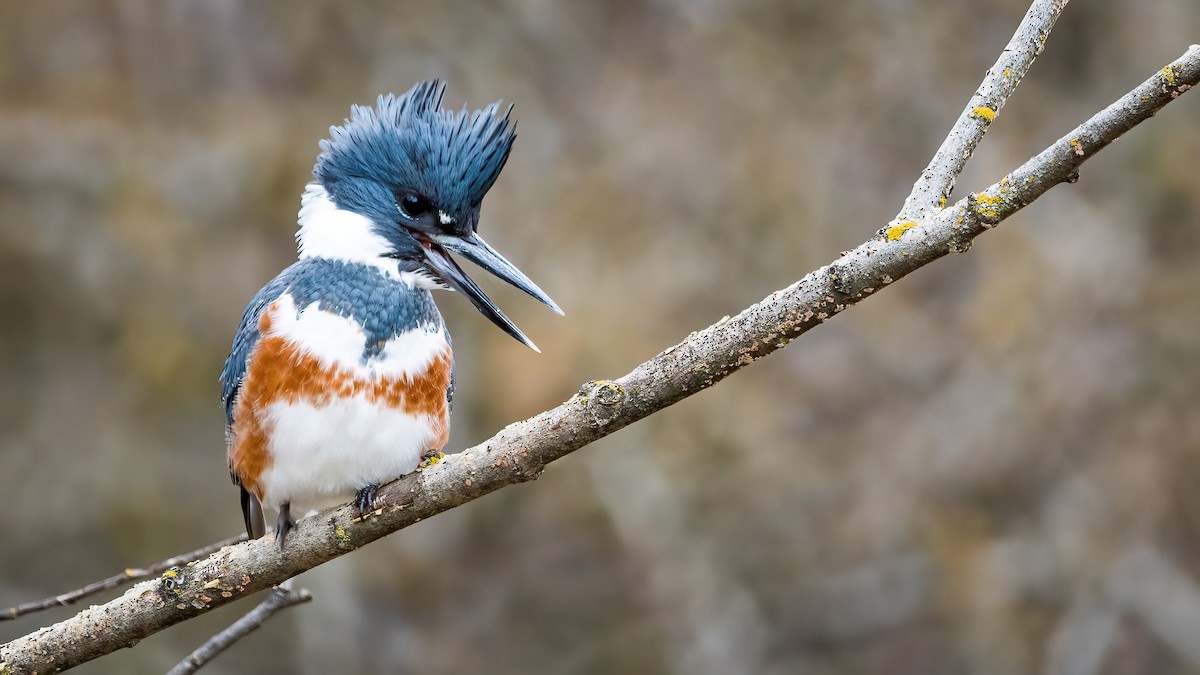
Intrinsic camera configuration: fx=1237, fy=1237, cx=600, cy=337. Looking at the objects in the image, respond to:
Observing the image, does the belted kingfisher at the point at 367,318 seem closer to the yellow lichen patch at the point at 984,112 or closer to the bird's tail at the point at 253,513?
the bird's tail at the point at 253,513

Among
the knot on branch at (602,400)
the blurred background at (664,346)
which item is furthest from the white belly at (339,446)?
the blurred background at (664,346)

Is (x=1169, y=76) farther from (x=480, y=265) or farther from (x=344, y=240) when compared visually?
(x=344, y=240)

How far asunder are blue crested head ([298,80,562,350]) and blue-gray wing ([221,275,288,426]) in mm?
114

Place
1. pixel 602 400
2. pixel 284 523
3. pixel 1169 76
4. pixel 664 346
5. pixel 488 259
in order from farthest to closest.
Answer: pixel 664 346, pixel 488 259, pixel 284 523, pixel 602 400, pixel 1169 76

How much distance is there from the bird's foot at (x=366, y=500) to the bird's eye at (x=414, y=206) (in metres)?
0.52

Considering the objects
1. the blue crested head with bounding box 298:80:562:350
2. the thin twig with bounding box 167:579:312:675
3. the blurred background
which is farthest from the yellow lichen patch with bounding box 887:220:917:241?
the blurred background

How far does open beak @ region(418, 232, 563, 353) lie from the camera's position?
2021 mm

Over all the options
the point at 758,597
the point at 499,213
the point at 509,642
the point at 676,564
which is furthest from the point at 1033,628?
the point at 499,213

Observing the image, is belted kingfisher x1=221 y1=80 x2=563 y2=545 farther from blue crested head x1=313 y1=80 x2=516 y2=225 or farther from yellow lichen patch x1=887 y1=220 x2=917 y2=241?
yellow lichen patch x1=887 y1=220 x2=917 y2=241

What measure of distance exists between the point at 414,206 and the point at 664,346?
225 centimetres

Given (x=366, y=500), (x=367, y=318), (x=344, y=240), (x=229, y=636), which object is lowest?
(x=229, y=636)

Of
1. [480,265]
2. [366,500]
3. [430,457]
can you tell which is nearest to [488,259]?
[480,265]

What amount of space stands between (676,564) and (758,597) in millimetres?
307

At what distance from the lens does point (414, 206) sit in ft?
7.06
